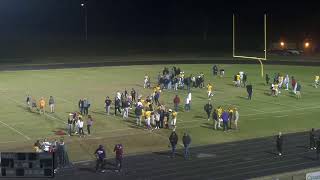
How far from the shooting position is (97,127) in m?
31.7

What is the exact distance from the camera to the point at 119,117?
34.6 metres

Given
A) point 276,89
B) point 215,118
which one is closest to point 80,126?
point 215,118

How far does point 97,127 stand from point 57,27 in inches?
3139

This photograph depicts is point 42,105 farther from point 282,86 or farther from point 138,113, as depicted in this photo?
point 282,86

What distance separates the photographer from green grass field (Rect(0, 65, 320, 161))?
93.7 ft

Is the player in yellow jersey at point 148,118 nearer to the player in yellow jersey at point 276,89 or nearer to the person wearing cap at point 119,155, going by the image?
the person wearing cap at point 119,155

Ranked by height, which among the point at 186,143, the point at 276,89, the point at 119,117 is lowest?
the point at 186,143

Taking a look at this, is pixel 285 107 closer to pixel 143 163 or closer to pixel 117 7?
pixel 143 163

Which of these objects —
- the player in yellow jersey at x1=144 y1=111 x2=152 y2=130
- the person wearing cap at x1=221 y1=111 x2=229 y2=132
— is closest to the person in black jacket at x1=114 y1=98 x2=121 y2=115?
the player in yellow jersey at x1=144 y1=111 x2=152 y2=130

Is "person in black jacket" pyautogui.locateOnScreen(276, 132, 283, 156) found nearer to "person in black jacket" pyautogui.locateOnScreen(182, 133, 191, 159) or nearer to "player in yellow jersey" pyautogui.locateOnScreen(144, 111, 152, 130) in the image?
"person in black jacket" pyautogui.locateOnScreen(182, 133, 191, 159)

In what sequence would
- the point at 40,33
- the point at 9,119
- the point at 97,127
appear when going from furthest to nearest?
the point at 40,33, the point at 9,119, the point at 97,127

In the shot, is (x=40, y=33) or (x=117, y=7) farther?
(x=117, y=7)

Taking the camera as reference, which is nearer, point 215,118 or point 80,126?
point 80,126

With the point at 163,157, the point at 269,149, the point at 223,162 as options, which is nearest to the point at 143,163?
the point at 163,157
